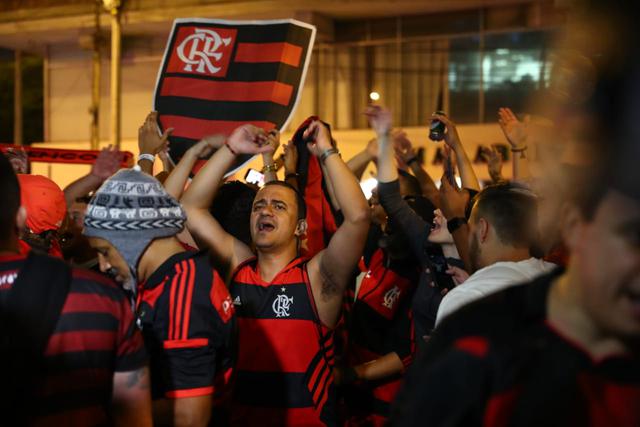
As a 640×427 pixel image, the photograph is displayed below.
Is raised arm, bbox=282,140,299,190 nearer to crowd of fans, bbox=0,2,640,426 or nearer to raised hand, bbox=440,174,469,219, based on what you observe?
crowd of fans, bbox=0,2,640,426

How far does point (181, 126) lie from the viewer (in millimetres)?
6398

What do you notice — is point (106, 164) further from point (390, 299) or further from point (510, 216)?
point (510, 216)

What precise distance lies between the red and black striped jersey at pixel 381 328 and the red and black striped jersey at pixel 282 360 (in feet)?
3.42

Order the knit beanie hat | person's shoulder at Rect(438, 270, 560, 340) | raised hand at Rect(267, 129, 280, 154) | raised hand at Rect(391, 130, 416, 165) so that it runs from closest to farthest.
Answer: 1. person's shoulder at Rect(438, 270, 560, 340)
2. the knit beanie hat
3. raised hand at Rect(267, 129, 280, 154)
4. raised hand at Rect(391, 130, 416, 165)

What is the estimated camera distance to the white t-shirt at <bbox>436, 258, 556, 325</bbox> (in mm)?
3457

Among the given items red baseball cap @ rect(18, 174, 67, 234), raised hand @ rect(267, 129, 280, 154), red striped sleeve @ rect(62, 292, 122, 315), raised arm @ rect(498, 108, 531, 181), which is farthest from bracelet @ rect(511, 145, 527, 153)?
red striped sleeve @ rect(62, 292, 122, 315)

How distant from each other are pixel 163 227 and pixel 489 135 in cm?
1890

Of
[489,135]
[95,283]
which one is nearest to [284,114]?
[95,283]

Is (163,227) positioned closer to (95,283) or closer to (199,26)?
(95,283)

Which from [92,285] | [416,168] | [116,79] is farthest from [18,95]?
[92,285]

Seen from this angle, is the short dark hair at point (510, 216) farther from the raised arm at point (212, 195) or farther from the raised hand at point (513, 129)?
the raised hand at point (513, 129)

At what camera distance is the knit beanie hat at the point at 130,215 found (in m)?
3.70

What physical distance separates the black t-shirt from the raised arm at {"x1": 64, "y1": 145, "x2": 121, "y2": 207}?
15.5 feet

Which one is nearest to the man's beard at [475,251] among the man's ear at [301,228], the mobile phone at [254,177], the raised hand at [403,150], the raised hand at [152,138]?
the man's ear at [301,228]
